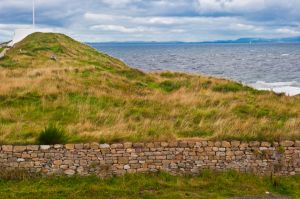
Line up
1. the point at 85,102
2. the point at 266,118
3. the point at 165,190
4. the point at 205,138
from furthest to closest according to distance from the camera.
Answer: the point at 85,102 < the point at 266,118 < the point at 205,138 < the point at 165,190

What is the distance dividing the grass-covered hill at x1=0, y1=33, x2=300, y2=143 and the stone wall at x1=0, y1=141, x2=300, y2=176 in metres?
0.63

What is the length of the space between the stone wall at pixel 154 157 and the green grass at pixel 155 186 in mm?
299

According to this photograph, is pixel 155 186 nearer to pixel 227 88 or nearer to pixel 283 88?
pixel 227 88

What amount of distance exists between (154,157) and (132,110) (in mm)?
5876

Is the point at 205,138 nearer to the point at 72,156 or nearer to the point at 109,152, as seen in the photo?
the point at 109,152

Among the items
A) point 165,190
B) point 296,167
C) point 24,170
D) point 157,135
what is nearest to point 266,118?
point 296,167

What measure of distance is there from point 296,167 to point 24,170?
8744mm

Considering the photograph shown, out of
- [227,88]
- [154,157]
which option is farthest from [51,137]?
[227,88]

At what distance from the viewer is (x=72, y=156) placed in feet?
47.3

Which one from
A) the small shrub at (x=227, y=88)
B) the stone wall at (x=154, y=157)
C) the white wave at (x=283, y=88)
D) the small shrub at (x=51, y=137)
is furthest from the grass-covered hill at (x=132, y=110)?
the white wave at (x=283, y=88)

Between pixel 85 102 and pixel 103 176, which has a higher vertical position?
pixel 85 102

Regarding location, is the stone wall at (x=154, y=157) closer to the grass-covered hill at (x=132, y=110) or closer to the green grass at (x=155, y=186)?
the green grass at (x=155, y=186)

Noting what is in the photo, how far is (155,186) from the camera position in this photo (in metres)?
13.9

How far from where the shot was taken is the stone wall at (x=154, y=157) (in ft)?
47.0
